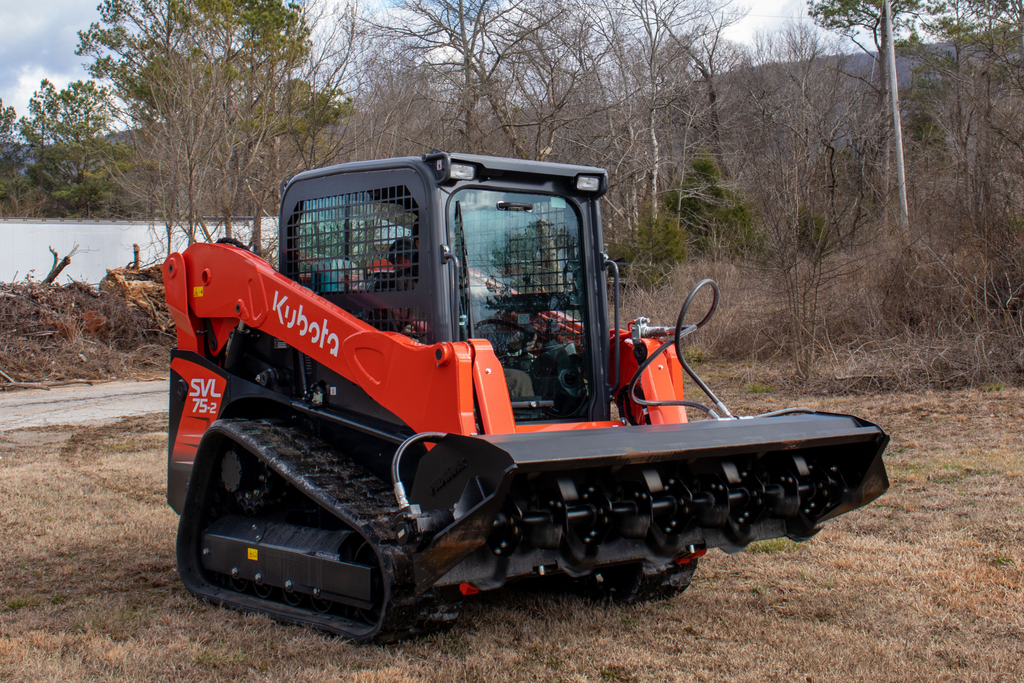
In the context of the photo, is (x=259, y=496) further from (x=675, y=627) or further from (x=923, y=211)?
(x=923, y=211)

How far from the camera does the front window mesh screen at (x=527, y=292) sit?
4.48 metres

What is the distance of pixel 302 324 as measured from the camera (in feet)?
15.1

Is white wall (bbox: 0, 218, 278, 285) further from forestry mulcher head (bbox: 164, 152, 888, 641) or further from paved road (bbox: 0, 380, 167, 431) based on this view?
forestry mulcher head (bbox: 164, 152, 888, 641)

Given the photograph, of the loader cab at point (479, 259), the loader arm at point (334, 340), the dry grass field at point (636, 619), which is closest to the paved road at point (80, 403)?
the dry grass field at point (636, 619)

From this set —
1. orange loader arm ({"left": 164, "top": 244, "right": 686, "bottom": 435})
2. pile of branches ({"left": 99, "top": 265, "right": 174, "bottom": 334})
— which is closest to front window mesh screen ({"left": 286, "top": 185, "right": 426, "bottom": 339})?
orange loader arm ({"left": 164, "top": 244, "right": 686, "bottom": 435})

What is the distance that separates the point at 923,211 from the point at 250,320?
1206cm

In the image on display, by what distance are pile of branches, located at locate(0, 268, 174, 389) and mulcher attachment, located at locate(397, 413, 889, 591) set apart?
1493 centimetres

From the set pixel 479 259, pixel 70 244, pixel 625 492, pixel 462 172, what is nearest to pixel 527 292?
pixel 479 259

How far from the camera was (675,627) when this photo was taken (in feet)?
14.1

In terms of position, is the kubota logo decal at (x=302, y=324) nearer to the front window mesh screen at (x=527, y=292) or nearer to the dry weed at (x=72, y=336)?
the front window mesh screen at (x=527, y=292)

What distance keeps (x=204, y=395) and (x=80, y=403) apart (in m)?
10.3

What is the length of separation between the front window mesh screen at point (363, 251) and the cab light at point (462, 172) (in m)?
0.23

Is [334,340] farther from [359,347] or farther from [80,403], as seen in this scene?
[80,403]

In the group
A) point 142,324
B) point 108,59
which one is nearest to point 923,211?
point 142,324
